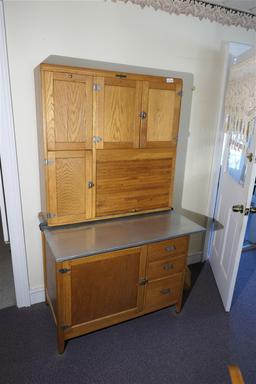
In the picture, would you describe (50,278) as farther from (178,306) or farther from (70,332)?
(178,306)

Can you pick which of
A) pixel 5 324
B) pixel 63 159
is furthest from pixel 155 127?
pixel 5 324

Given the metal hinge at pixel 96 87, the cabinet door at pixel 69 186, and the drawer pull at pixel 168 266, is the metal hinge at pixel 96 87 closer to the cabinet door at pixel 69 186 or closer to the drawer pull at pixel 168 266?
the cabinet door at pixel 69 186

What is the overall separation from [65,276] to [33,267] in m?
0.68

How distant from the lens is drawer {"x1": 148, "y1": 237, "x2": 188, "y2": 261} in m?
1.81

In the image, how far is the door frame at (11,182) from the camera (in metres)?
1.67

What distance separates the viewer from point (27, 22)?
1659mm

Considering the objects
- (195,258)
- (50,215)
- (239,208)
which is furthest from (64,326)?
(195,258)

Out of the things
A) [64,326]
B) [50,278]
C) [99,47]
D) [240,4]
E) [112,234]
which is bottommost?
[64,326]

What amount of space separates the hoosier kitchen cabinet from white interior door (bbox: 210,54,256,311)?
0.42 m

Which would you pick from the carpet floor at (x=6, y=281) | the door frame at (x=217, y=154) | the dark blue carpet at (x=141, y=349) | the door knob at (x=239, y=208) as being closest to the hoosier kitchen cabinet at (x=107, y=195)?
the dark blue carpet at (x=141, y=349)

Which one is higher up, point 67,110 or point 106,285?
point 67,110

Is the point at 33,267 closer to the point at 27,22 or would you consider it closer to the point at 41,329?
the point at 41,329

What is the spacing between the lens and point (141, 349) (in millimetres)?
1843

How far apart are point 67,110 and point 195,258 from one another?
2.04 metres
